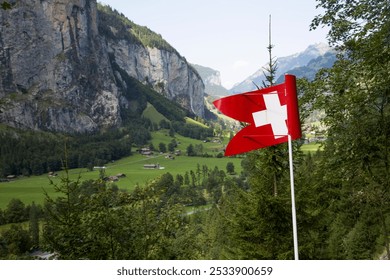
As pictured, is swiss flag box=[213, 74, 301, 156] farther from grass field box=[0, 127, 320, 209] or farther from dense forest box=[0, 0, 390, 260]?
grass field box=[0, 127, 320, 209]

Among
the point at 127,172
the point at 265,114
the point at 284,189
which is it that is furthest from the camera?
the point at 127,172

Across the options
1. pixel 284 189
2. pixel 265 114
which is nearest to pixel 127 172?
pixel 284 189

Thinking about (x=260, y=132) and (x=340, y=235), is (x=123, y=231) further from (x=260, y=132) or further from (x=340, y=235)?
(x=340, y=235)

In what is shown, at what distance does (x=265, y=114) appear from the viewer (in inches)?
231

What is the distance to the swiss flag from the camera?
18.4 feet

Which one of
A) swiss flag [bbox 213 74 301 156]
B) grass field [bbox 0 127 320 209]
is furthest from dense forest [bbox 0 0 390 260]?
grass field [bbox 0 127 320 209]

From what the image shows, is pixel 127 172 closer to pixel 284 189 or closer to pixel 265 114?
pixel 284 189

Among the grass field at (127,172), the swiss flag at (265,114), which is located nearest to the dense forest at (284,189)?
the swiss flag at (265,114)

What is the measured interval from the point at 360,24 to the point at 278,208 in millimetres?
6677

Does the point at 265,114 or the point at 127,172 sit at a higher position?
the point at 265,114

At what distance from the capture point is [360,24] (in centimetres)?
1145

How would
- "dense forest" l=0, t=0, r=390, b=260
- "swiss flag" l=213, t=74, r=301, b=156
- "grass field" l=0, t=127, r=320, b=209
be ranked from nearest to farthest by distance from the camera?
1. "swiss flag" l=213, t=74, r=301, b=156
2. "dense forest" l=0, t=0, r=390, b=260
3. "grass field" l=0, t=127, r=320, b=209

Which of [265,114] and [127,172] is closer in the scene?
[265,114]
